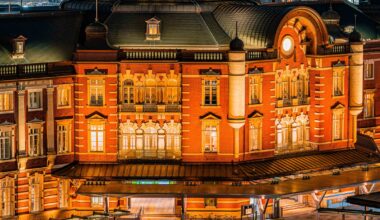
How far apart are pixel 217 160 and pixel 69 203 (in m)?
9.61

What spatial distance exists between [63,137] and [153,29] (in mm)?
9178

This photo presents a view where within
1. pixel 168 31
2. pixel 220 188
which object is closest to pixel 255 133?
pixel 220 188

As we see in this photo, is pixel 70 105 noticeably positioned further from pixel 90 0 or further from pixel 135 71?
pixel 90 0

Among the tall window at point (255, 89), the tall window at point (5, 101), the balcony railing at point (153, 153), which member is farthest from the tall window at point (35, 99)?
the tall window at point (255, 89)

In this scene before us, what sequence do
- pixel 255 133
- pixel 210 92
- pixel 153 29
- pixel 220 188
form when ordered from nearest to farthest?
pixel 220 188, pixel 210 92, pixel 255 133, pixel 153 29

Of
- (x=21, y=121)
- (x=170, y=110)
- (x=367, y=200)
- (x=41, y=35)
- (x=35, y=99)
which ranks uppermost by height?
(x=41, y=35)

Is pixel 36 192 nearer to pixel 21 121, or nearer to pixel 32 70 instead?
pixel 21 121

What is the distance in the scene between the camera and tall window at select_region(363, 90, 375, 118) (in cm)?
10325

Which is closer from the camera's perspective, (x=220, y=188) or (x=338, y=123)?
(x=220, y=188)

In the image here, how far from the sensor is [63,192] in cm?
8681

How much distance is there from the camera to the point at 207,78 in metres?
86.9

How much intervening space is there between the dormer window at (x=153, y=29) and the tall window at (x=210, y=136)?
6.72 metres

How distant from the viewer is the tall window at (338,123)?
307 feet

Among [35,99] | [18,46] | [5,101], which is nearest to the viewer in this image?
[5,101]
